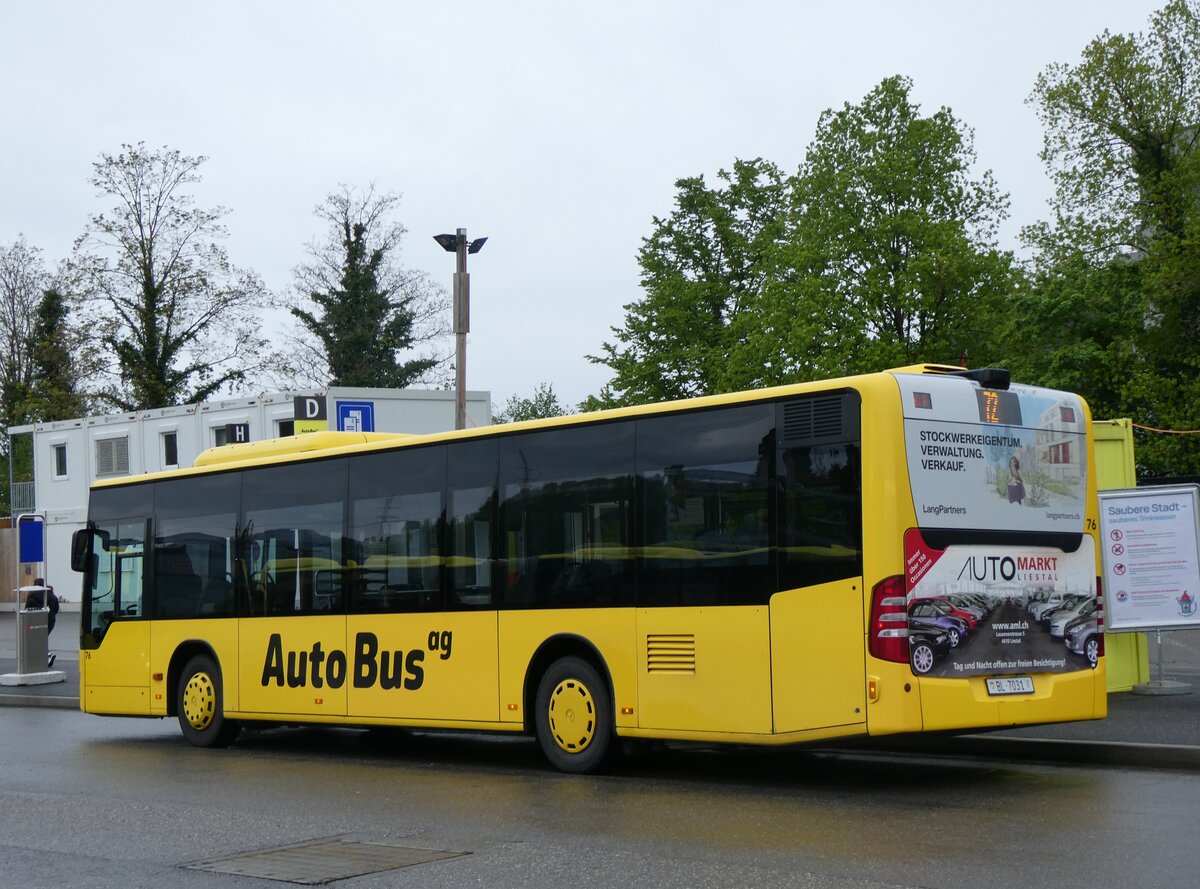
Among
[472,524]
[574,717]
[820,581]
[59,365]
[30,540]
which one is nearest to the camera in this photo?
[820,581]

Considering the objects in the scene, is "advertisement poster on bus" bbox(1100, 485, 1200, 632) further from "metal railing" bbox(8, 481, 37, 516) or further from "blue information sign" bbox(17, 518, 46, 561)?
"metal railing" bbox(8, 481, 37, 516)

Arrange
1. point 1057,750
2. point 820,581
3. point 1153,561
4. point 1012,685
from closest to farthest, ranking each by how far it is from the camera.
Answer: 1. point 820,581
2. point 1012,685
3. point 1057,750
4. point 1153,561

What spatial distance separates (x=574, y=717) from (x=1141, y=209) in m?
41.7

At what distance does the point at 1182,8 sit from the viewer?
50188 mm

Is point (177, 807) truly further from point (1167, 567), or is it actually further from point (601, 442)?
point (1167, 567)

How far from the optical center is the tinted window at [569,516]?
12.7 meters

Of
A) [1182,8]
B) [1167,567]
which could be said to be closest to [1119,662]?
[1167,567]

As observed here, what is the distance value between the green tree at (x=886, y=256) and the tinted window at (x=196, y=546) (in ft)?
95.3

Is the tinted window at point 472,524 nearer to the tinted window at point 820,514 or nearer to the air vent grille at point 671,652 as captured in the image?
the air vent grille at point 671,652

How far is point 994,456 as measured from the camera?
37.7 ft

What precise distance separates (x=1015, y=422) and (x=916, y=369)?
918 mm

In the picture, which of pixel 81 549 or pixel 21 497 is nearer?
pixel 81 549

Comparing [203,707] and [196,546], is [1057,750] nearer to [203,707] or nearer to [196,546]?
[203,707]

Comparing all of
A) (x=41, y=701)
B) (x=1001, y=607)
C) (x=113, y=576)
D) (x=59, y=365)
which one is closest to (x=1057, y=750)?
(x=1001, y=607)
